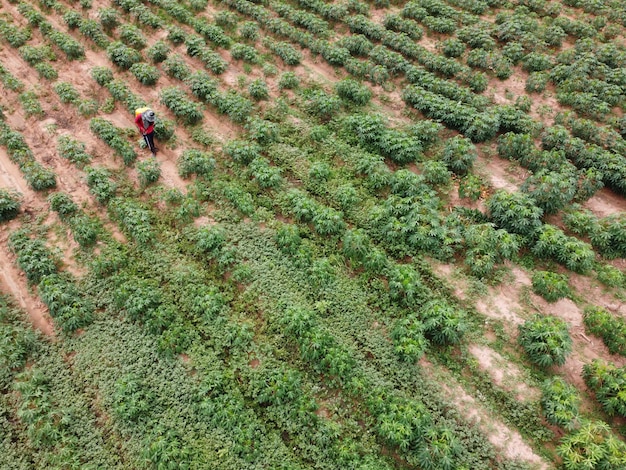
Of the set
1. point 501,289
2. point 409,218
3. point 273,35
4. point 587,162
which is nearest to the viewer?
point 501,289

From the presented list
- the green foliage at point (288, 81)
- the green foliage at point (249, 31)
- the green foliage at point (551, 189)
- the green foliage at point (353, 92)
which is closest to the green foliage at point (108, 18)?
the green foliage at point (249, 31)

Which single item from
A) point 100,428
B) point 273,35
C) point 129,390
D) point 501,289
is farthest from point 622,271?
point 273,35

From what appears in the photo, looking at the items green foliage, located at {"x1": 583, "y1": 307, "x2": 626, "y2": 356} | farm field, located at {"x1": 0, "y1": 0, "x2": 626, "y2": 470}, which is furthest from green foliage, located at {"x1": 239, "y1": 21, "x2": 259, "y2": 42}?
green foliage, located at {"x1": 583, "y1": 307, "x2": 626, "y2": 356}

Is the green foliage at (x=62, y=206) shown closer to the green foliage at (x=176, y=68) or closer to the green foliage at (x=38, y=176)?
the green foliage at (x=38, y=176)

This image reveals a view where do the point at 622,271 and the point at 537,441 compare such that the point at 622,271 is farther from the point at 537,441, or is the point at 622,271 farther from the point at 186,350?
the point at 186,350

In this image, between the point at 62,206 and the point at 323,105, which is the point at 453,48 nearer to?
the point at 323,105
